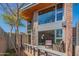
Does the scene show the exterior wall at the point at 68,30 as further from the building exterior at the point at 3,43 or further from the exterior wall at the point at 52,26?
the building exterior at the point at 3,43

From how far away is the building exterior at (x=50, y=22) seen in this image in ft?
7.58

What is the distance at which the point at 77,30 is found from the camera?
2.31 metres

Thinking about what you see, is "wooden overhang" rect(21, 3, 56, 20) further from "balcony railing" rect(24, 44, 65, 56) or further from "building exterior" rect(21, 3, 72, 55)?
"balcony railing" rect(24, 44, 65, 56)

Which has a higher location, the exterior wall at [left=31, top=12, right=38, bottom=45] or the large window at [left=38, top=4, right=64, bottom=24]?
the large window at [left=38, top=4, right=64, bottom=24]

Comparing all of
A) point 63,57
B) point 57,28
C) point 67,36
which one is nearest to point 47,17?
point 57,28

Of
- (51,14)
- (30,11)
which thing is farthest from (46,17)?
(30,11)

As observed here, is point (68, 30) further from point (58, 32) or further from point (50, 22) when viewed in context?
point (50, 22)

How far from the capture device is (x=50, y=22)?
2.35 meters

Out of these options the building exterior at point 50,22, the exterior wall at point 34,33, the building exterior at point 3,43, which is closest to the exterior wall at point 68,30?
the building exterior at point 50,22

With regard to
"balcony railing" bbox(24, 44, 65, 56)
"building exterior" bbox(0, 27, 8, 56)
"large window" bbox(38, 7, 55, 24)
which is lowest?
"balcony railing" bbox(24, 44, 65, 56)

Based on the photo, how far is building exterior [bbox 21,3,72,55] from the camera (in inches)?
91.0

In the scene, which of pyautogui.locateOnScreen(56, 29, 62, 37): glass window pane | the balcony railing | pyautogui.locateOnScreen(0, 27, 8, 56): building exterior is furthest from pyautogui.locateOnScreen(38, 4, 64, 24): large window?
pyautogui.locateOnScreen(0, 27, 8, 56): building exterior

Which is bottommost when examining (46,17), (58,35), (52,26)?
(58,35)

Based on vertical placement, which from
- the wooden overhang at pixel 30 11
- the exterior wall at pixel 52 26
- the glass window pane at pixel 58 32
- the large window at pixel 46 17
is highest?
the wooden overhang at pixel 30 11
